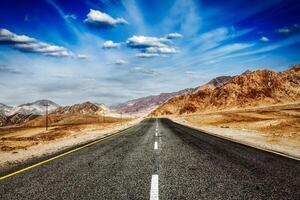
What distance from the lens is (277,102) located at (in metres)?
117

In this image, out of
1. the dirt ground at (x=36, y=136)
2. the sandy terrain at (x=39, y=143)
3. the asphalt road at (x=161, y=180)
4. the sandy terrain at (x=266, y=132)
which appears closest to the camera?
the asphalt road at (x=161, y=180)

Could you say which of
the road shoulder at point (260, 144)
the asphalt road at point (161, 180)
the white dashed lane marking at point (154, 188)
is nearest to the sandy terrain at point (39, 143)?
the asphalt road at point (161, 180)

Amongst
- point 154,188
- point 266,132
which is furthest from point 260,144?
point 266,132

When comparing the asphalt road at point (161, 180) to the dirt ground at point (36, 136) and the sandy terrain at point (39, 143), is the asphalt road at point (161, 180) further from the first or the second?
the dirt ground at point (36, 136)

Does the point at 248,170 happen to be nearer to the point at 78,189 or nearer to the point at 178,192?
the point at 178,192

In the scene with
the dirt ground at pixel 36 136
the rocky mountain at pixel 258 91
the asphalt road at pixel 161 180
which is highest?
the rocky mountain at pixel 258 91

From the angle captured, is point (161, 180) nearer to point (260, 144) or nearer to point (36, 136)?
point (260, 144)

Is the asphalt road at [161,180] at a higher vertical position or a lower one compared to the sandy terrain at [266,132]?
higher

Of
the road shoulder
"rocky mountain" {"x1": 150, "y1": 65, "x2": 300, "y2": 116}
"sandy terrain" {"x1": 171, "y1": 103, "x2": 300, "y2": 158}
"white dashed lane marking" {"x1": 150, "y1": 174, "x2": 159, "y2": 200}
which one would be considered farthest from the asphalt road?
"rocky mountain" {"x1": 150, "y1": 65, "x2": 300, "y2": 116}

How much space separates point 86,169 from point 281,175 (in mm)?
5192

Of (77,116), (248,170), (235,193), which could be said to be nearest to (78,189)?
(235,193)

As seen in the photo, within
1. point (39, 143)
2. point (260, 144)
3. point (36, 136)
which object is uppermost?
point (260, 144)

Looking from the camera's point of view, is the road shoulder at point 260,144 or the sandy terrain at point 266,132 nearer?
the road shoulder at point 260,144

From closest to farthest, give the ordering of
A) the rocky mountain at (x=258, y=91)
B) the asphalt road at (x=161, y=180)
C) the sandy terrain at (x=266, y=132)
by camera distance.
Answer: the asphalt road at (x=161, y=180) → the sandy terrain at (x=266, y=132) → the rocky mountain at (x=258, y=91)
